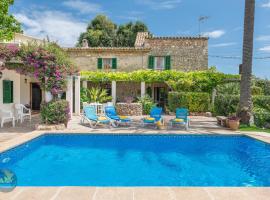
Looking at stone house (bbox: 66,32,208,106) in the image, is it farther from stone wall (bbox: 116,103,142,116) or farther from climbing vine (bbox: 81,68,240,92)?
stone wall (bbox: 116,103,142,116)

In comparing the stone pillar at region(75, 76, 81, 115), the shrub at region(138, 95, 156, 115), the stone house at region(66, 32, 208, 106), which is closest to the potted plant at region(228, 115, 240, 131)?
the shrub at region(138, 95, 156, 115)

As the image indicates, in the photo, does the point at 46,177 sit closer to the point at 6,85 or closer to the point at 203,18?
the point at 6,85

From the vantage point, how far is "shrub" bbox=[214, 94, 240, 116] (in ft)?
52.0

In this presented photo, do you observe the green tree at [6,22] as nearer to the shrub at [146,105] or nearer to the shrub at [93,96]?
the shrub at [93,96]

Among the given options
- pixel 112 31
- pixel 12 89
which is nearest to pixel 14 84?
pixel 12 89

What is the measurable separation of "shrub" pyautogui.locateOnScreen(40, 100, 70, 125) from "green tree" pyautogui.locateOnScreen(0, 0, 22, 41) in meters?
4.90

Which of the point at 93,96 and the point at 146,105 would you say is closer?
the point at 146,105

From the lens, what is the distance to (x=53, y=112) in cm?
1157

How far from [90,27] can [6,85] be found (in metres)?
30.9

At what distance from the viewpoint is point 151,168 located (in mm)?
7230

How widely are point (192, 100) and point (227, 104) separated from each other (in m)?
3.07

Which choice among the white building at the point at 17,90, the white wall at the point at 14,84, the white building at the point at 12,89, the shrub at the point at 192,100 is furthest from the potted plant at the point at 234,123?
the white wall at the point at 14,84

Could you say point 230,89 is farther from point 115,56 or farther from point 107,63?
point 107,63

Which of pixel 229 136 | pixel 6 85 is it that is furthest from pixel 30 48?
pixel 229 136
